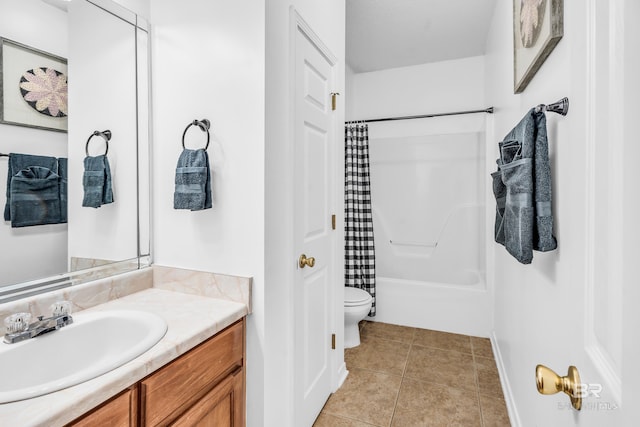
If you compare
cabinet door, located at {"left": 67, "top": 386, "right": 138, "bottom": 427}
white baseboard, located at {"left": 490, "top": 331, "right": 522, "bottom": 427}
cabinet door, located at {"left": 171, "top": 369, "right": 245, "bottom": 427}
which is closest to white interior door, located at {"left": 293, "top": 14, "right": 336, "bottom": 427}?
cabinet door, located at {"left": 171, "top": 369, "right": 245, "bottom": 427}

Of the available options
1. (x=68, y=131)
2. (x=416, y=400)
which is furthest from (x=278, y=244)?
(x=416, y=400)

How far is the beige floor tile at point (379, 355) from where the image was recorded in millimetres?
2330

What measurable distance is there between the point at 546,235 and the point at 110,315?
143 centimetres

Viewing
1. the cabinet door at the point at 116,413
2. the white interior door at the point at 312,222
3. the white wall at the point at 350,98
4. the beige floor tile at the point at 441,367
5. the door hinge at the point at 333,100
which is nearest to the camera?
the cabinet door at the point at 116,413

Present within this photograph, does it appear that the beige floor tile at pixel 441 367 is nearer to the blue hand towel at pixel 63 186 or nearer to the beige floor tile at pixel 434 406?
the beige floor tile at pixel 434 406

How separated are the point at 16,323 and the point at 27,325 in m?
0.03

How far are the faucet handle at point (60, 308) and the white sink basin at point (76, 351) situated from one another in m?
0.04

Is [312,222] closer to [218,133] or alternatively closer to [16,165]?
[218,133]

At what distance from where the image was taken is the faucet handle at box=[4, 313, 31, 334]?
3.07 ft

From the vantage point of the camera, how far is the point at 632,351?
0.37 m

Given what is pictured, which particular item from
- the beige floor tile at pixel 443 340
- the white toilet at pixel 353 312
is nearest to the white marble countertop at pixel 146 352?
the white toilet at pixel 353 312

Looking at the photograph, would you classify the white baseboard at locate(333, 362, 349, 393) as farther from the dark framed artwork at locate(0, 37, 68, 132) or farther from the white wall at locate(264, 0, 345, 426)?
the dark framed artwork at locate(0, 37, 68, 132)

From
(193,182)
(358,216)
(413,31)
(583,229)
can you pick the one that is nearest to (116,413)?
(193,182)

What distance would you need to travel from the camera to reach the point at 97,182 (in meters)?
1.35
